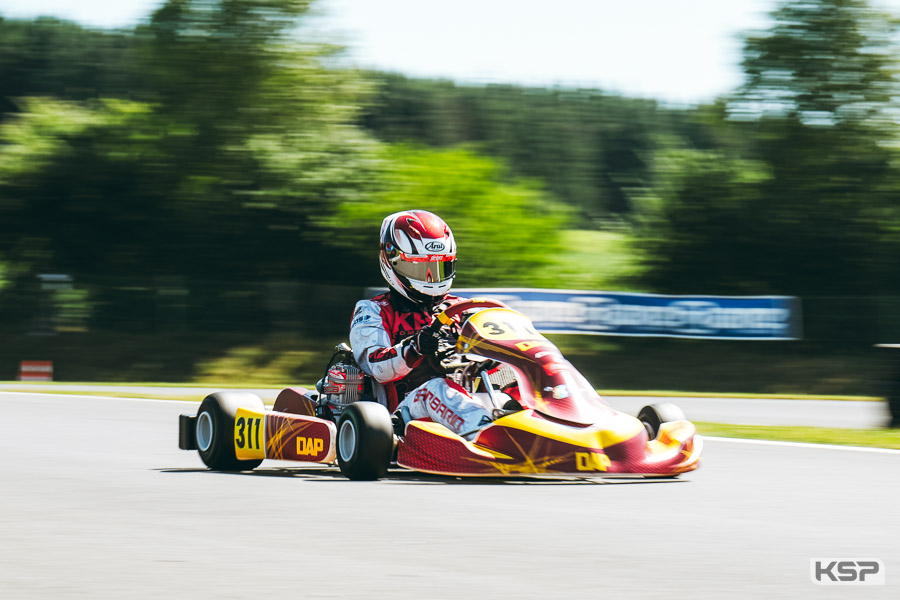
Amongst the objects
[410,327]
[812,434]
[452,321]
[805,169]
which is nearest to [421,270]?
[410,327]

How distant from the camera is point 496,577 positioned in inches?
209

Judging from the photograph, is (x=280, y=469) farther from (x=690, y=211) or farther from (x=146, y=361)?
(x=690, y=211)

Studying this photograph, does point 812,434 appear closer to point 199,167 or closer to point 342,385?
point 342,385

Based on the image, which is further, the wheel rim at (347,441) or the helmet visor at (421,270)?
the helmet visor at (421,270)

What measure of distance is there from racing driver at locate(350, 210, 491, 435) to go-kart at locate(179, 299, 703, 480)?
0.41ft

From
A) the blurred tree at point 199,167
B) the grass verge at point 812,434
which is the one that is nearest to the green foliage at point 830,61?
the blurred tree at point 199,167

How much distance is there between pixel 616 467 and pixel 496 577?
109 inches

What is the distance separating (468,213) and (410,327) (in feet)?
76.1

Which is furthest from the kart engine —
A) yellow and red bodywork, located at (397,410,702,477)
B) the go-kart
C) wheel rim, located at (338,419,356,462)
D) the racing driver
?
yellow and red bodywork, located at (397,410,702,477)

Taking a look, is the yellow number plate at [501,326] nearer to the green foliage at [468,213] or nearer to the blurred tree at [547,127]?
the green foliage at [468,213]

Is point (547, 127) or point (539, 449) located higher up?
point (539, 449)

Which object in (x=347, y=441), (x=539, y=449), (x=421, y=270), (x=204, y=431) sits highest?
(x=421, y=270)

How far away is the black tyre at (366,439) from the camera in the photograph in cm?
825

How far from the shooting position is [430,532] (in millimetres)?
6465
